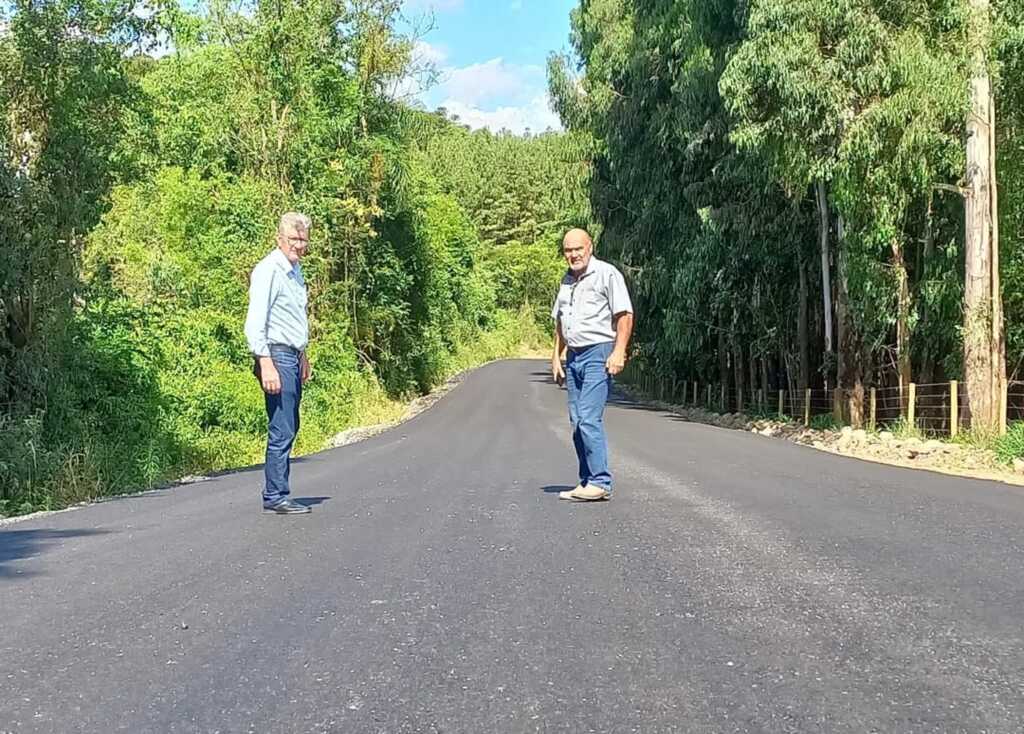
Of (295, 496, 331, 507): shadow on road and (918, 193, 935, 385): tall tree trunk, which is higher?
(918, 193, 935, 385): tall tree trunk

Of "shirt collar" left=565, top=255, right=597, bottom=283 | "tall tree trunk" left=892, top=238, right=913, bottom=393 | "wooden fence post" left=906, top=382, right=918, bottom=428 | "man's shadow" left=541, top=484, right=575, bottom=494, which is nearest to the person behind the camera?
"shirt collar" left=565, top=255, right=597, bottom=283

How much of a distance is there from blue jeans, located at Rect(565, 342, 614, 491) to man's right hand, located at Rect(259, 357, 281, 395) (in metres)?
1.96

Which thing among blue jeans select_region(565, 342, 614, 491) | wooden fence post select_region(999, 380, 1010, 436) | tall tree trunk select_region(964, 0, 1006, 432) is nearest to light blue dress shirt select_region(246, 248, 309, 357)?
blue jeans select_region(565, 342, 614, 491)

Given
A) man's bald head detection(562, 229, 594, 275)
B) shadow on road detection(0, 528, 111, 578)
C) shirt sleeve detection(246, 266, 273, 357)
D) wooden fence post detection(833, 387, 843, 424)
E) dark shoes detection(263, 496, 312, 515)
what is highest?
man's bald head detection(562, 229, 594, 275)

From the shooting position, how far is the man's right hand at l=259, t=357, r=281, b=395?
6223 millimetres

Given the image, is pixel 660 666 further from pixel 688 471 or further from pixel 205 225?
pixel 205 225

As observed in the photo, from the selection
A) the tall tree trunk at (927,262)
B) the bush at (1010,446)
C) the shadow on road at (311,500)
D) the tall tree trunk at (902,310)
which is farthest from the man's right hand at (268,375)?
the tall tree trunk at (902,310)

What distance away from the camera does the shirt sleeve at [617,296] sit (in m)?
6.60

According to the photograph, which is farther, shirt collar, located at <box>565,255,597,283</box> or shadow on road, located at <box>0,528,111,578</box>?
shirt collar, located at <box>565,255,597,283</box>

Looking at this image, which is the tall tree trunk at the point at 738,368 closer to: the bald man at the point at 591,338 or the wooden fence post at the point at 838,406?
the wooden fence post at the point at 838,406

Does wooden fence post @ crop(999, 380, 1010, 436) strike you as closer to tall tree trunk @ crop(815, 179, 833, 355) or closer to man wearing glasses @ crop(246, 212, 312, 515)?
tall tree trunk @ crop(815, 179, 833, 355)

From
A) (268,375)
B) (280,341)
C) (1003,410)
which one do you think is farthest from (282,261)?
(1003,410)

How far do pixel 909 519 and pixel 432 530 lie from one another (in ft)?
9.45

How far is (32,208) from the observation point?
1213 cm
